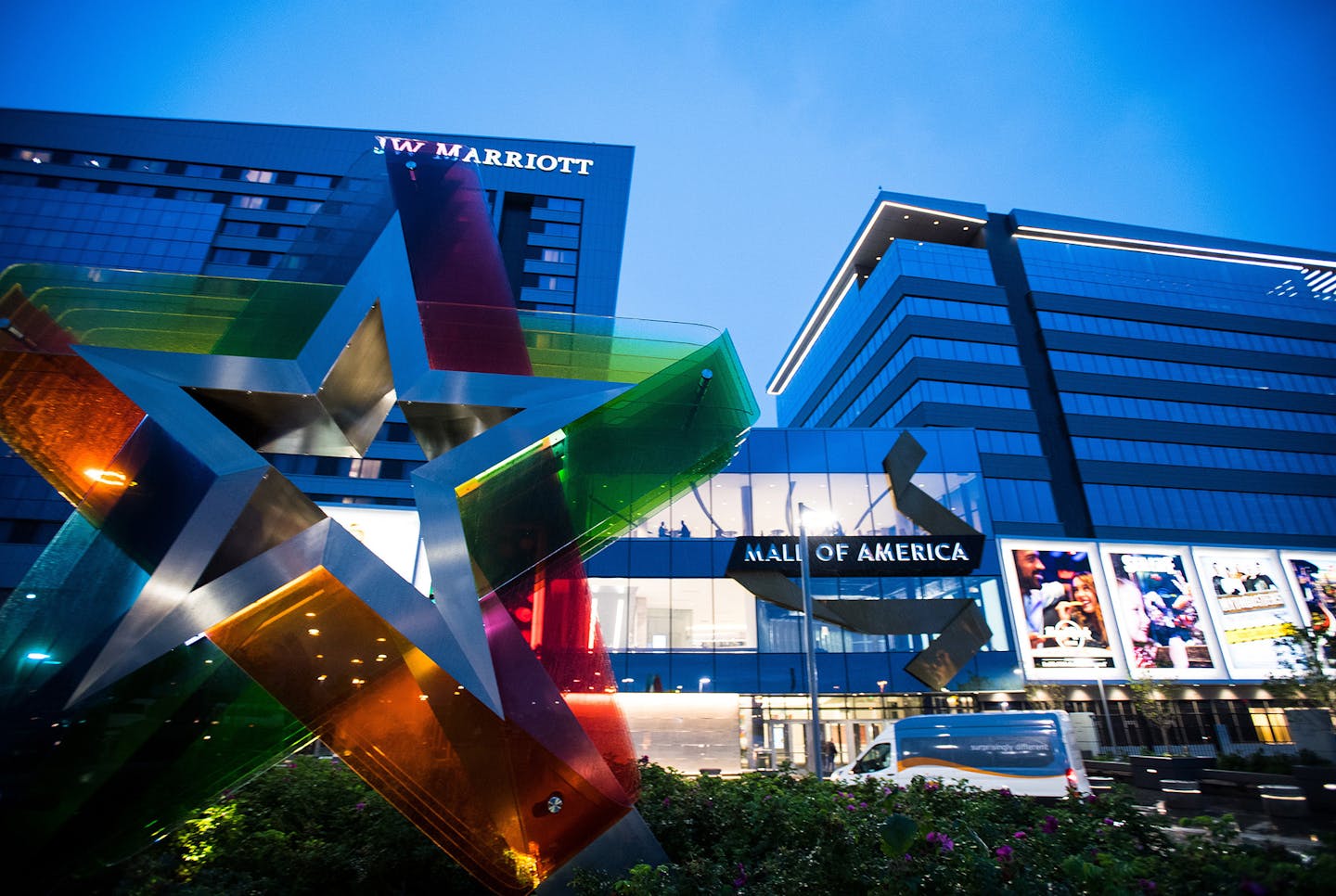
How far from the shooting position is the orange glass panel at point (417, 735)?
4.59m

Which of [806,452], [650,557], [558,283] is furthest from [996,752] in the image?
[558,283]

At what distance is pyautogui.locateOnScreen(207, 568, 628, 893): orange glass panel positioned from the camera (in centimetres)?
459

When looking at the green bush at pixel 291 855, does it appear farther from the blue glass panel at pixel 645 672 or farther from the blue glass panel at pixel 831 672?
the blue glass panel at pixel 831 672

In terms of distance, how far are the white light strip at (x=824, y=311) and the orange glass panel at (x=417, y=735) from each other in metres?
54.6

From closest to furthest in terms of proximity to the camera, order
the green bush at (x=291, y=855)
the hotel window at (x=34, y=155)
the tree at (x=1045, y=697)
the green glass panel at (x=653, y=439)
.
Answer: the green bush at (x=291, y=855) → the green glass panel at (x=653, y=439) → the tree at (x=1045, y=697) → the hotel window at (x=34, y=155)

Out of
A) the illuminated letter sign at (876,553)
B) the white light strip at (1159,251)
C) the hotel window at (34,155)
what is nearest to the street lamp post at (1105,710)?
the illuminated letter sign at (876,553)

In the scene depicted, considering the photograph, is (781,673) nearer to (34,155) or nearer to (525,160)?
(525,160)

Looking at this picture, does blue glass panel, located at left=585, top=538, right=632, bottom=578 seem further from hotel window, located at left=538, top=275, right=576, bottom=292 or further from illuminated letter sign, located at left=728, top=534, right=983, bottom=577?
hotel window, located at left=538, top=275, right=576, bottom=292

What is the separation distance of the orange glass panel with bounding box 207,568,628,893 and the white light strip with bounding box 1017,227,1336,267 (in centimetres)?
6074

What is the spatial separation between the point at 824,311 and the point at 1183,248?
1237 inches

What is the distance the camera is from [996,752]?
14391 mm

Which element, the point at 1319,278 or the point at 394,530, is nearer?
the point at 394,530

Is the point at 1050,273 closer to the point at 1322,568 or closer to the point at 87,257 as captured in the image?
the point at 1322,568

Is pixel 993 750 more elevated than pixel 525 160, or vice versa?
pixel 525 160
